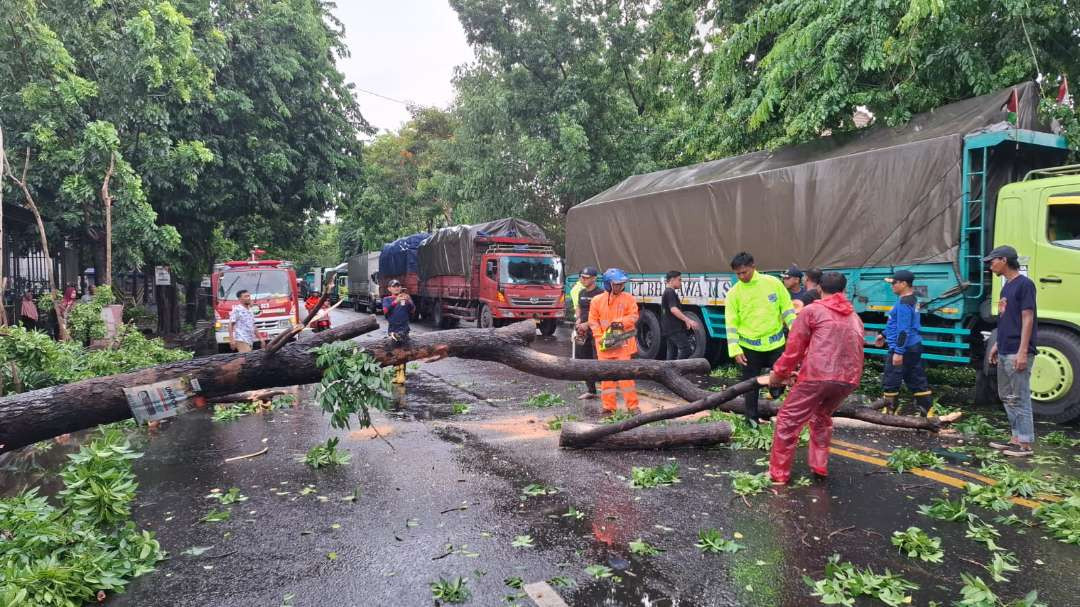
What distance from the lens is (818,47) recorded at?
9812mm

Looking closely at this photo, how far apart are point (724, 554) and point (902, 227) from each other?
5963mm

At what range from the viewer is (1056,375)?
6.53 meters

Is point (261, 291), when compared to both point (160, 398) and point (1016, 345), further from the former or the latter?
point (1016, 345)

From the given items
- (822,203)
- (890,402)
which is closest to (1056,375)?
(890,402)

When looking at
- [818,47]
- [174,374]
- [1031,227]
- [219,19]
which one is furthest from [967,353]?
[219,19]

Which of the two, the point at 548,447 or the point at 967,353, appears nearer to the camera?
the point at 548,447

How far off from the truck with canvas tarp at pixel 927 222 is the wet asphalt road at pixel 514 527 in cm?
132

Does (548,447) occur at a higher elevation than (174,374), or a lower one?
lower

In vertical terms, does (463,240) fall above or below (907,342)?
above

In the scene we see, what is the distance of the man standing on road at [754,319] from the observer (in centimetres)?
637

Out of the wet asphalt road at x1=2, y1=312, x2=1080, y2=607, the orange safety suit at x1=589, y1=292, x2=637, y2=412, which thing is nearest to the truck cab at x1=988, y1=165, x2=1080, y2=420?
the wet asphalt road at x1=2, y1=312, x2=1080, y2=607

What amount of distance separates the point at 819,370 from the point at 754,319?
188 cm

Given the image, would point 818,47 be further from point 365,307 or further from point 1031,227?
point 365,307

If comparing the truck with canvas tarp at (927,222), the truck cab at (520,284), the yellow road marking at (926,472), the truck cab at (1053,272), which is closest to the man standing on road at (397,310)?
the truck with canvas tarp at (927,222)
